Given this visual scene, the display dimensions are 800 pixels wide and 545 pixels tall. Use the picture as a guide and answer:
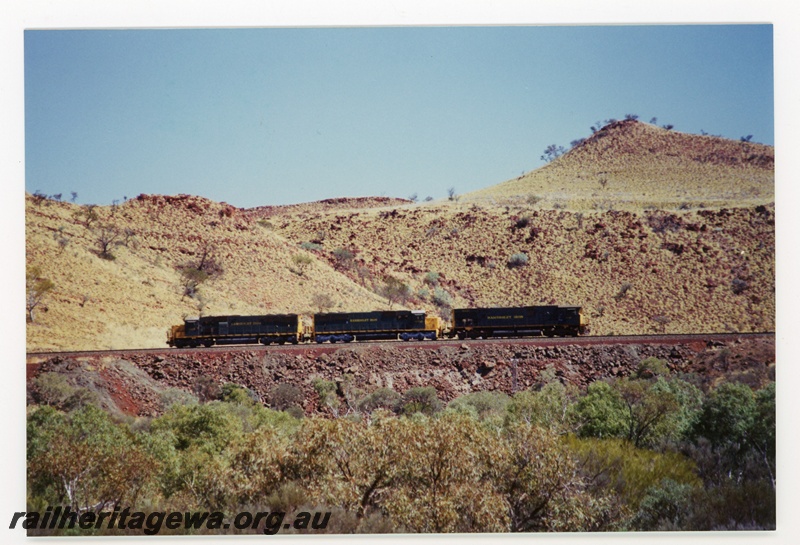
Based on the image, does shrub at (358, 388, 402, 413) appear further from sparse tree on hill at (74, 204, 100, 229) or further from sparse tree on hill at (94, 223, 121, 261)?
sparse tree on hill at (74, 204, 100, 229)

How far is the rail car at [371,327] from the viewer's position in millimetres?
32156

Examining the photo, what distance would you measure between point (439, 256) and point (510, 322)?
18955 mm

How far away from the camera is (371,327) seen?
3234 centimetres

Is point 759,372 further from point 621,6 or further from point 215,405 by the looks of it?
point 215,405

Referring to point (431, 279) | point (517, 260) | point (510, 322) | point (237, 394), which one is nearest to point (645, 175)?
point (517, 260)

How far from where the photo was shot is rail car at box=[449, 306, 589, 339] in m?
33.0

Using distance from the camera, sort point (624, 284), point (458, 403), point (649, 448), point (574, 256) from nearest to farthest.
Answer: point (649, 448) < point (458, 403) < point (624, 284) < point (574, 256)

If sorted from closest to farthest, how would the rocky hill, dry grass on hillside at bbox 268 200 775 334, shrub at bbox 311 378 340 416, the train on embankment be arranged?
shrub at bbox 311 378 340 416 → the train on embankment → the rocky hill → dry grass on hillside at bbox 268 200 775 334

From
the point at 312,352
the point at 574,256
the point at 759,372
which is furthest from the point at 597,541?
the point at 574,256

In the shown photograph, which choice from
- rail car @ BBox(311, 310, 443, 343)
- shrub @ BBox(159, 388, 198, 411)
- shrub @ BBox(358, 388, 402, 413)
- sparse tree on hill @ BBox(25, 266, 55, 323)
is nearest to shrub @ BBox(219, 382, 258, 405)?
shrub @ BBox(159, 388, 198, 411)

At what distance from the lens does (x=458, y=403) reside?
2566 cm

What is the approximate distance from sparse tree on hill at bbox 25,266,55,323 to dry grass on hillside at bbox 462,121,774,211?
120 ft

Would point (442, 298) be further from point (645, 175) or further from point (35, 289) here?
point (645, 175)
